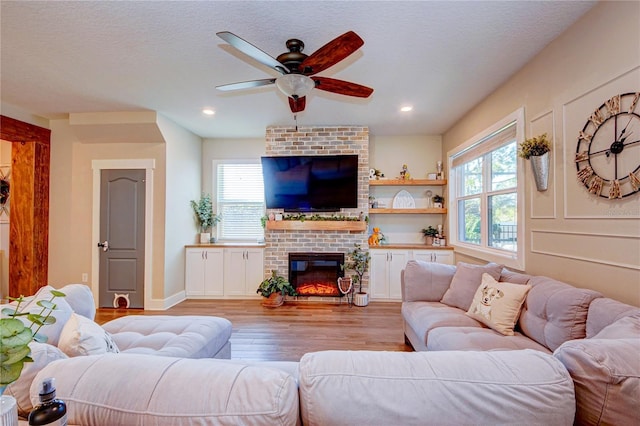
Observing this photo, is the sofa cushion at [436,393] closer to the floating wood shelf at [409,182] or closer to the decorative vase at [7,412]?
the decorative vase at [7,412]

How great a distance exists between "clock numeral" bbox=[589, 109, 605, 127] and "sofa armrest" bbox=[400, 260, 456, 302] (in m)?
1.61

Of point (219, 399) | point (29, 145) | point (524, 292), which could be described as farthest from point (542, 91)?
point (29, 145)

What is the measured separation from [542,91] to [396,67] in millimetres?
1255

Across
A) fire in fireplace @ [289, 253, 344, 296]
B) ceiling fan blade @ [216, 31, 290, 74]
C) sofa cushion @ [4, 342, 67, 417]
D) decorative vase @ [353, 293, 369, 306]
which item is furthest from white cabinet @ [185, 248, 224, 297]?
sofa cushion @ [4, 342, 67, 417]

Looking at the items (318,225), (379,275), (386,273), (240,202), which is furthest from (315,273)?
(240,202)

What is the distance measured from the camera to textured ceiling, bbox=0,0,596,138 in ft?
6.34

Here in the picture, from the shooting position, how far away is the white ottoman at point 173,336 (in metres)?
1.74

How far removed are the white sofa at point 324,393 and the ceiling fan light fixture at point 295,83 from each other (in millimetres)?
1890

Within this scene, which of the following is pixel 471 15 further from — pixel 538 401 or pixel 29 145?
pixel 29 145

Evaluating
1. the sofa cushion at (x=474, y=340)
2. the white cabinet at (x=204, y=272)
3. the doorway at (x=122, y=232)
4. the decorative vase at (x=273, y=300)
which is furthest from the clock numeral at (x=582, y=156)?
the doorway at (x=122, y=232)

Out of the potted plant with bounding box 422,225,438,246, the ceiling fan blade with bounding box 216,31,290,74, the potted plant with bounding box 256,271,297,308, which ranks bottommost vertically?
the potted plant with bounding box 256,271,297,308

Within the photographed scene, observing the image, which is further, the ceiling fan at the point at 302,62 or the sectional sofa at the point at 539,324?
the ceiling fan at the point at 302,62

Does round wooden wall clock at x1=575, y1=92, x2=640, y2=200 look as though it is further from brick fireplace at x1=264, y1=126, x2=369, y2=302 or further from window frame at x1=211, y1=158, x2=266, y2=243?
window frame at x1=211, y1=158, x2=266, y2=243

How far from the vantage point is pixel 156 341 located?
1.83 m
